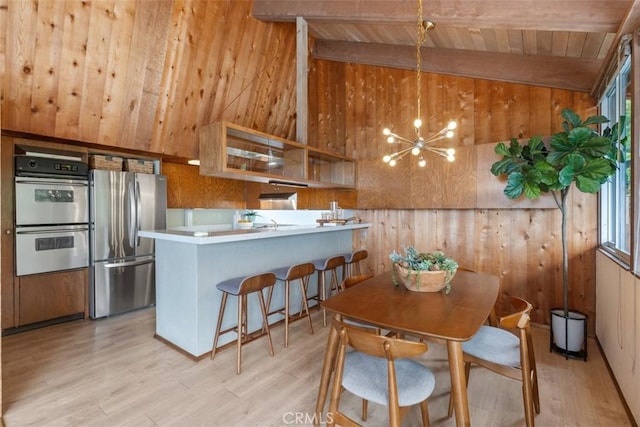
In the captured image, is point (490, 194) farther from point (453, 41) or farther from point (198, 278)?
point (198, 278)

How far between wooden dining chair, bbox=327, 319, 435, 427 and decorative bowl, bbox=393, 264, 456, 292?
1.81 feet

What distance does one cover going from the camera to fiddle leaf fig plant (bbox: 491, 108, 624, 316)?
2.50 metres

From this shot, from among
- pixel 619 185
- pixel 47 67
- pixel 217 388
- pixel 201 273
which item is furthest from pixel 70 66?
pixel 619 185

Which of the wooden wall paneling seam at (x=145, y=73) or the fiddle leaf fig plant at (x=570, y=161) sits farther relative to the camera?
the wooden wall paneling seam at (x=145, y=73)

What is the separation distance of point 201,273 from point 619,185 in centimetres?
377

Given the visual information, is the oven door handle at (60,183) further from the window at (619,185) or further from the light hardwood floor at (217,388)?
the window at (619,185)

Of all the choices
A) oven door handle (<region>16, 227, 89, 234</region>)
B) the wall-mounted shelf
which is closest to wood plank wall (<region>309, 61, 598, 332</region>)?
the wall-mounted shelf

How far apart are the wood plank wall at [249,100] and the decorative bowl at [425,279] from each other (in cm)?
203

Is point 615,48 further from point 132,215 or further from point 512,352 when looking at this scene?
point 132,215

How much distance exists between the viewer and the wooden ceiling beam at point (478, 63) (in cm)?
319

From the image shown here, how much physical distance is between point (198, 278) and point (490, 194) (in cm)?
323

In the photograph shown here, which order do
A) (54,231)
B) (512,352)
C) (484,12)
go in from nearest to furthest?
(512,352), (484,12), (54,231)

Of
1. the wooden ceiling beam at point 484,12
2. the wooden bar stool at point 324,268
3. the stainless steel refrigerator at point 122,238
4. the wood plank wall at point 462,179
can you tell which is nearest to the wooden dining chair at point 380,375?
the wooden bar stool at point 324,268

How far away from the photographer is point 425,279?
6.96ft
